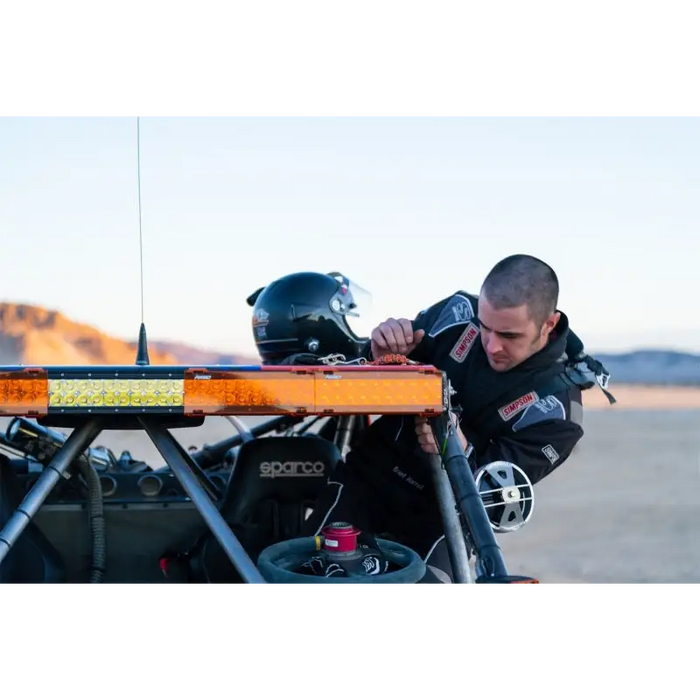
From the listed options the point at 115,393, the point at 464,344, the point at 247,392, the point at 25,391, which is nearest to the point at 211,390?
the point at 247,392

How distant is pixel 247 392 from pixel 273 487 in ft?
3.86

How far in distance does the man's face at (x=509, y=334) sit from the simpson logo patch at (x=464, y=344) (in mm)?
158

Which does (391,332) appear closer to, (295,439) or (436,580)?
(295,439)

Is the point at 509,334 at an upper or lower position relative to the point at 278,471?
upper

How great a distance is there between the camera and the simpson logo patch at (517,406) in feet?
11.5

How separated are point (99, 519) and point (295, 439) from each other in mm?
782

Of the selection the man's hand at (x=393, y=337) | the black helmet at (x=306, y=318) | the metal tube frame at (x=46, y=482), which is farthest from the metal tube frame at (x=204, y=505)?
the black helmet at (x=306, y=318)

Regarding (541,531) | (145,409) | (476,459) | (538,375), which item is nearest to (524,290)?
(538,375)

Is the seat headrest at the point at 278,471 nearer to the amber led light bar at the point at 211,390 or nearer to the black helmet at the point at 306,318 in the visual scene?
the black helmet at the point at 306,318

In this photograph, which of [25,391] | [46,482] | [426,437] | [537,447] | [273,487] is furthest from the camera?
[273,487]

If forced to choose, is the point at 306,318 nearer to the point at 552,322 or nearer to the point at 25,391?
the point at 552,322

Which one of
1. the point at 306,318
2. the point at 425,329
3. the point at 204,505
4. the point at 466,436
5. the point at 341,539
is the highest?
the point at 306,318

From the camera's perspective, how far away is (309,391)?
261 cm

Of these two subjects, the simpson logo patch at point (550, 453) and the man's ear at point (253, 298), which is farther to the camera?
the man's ear at point (253, 298)
